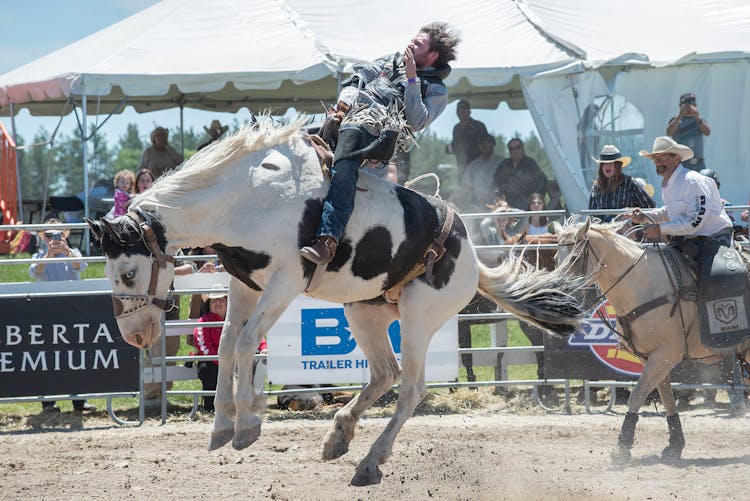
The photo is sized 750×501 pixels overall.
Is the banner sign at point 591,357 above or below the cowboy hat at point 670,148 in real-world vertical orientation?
below

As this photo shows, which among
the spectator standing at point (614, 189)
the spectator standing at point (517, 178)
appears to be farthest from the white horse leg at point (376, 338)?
the spectator standing at point (517, 178)

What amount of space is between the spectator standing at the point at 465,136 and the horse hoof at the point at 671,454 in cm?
637

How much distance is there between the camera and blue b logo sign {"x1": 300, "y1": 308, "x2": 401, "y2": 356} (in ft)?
30.8

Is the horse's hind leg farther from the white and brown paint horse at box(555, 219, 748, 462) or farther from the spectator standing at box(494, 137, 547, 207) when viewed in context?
the spectator standing at box(494, 137, 547, 207)

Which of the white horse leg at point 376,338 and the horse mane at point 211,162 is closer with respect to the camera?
the horse mane at point 211,162

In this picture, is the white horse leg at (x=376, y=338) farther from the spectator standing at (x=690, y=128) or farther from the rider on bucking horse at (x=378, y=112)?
the spectator standing at (x=690, y=128)

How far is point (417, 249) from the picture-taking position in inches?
243

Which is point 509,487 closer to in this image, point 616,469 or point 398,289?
point 616,469

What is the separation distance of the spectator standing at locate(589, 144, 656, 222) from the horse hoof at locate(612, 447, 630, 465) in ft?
8.80

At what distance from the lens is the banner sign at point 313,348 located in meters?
9.39

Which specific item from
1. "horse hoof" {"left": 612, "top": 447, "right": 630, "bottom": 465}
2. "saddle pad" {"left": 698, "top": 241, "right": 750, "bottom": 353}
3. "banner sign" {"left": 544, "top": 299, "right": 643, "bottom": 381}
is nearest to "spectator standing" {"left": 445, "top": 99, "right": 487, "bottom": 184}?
"banner sign" {"left": 544, "top": 299, "right": 643, "bottom": 381}

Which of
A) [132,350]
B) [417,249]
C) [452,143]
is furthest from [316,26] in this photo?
[417,249]

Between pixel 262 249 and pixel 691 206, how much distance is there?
152 inches

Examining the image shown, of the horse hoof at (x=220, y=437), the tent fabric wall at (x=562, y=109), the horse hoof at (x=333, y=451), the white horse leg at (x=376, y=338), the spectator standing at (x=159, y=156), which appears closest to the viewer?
the horse hoof at (x=220, y=437)
